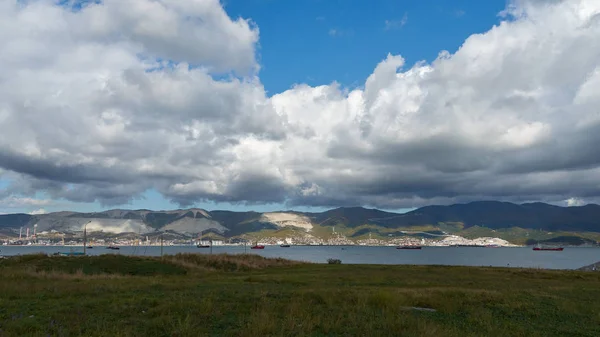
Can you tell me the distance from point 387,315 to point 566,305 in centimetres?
1279

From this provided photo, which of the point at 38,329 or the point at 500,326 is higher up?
the point at 38,329

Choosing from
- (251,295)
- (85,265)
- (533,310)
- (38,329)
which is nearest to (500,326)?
(533,310)

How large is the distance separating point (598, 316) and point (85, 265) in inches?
1937

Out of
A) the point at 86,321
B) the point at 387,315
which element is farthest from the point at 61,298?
the point at 387,315

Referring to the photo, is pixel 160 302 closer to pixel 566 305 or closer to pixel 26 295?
pixel 26 295

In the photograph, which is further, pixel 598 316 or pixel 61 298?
pixel 61 298

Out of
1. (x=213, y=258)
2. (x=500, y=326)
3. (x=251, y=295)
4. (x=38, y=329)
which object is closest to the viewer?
(x=38, y=329)

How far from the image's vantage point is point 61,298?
22.6 metres

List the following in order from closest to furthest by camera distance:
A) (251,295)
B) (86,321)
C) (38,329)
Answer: (38,329), (86,321), (251,295)

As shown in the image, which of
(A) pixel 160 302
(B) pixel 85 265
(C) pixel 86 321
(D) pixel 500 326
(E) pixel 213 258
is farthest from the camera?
(E) pixel 213 258

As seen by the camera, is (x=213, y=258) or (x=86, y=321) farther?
(x=213, y=258)

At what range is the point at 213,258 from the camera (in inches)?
2657

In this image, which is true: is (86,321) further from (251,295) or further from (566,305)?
(566,305)

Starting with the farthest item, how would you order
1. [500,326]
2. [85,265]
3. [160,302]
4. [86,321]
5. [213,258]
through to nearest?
[213,258], [85,265], [160,302], [500,326], [86,321]
